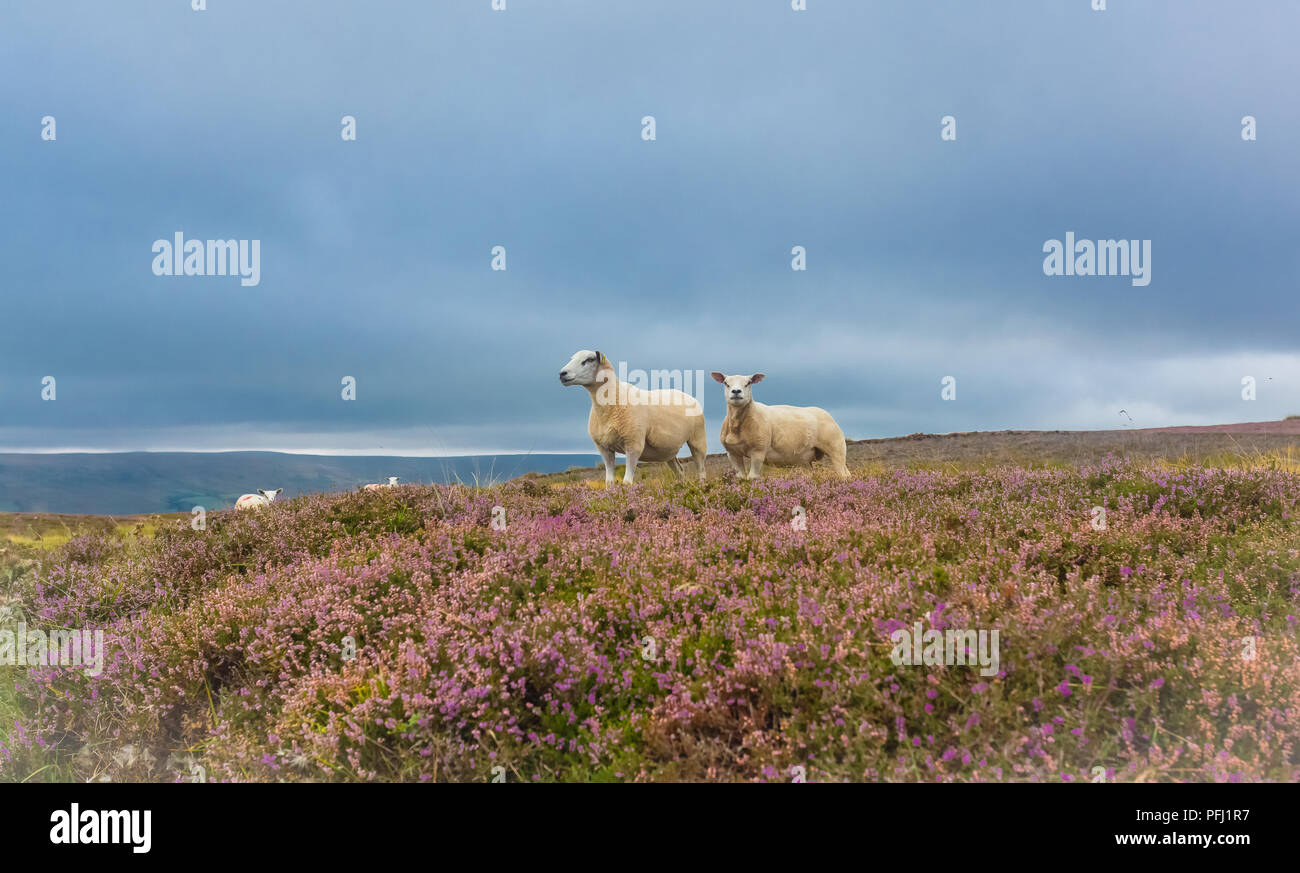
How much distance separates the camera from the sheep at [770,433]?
14.0m

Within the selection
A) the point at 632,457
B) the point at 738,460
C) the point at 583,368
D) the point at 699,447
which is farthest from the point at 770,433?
the point at 583,368

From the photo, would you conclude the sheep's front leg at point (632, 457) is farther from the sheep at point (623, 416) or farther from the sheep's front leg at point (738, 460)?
the sheep's front leg at point (738, 460)

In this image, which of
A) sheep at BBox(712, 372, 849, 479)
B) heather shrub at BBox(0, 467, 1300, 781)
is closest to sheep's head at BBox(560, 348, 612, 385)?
sheep at BBox(712, 372, 849, 479)

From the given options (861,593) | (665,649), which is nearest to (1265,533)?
(861,593)

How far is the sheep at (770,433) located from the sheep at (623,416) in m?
1.31

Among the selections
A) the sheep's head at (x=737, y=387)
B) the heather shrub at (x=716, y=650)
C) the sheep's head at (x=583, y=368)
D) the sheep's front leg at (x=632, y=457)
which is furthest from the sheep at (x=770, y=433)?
the heather shrub at (x=716, y=650)

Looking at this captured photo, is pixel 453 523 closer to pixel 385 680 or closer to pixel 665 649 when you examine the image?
pixel 385 680

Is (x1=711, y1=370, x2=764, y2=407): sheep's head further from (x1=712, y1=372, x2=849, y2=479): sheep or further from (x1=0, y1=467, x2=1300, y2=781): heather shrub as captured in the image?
(x1=0, y1=467, x2=1300, y2=781): heather shrub

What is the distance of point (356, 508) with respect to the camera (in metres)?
8.25

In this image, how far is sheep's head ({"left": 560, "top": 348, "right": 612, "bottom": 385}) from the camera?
43.8 feet

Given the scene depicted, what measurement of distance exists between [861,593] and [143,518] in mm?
12091

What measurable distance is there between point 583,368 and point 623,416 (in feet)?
4.40
